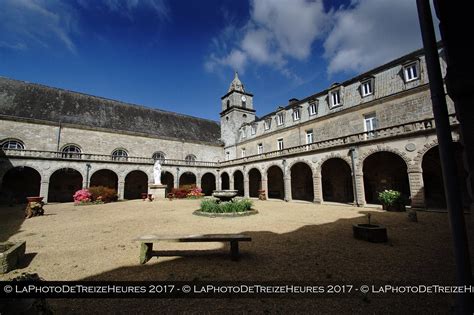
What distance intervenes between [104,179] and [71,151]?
163 inches

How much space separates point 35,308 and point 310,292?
133 inches

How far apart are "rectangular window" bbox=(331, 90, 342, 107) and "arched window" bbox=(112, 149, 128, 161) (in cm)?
2094

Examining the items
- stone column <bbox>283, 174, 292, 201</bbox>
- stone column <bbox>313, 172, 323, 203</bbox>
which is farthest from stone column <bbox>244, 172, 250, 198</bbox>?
stone column <bbox>313, 172, 323, 203</bbox>

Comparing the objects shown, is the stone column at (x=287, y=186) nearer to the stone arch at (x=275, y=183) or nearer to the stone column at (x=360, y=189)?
the stone arch at (x=275, y=183)

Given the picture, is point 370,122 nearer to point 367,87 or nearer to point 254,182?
point 367,87

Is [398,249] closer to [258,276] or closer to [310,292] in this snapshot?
[310,292]

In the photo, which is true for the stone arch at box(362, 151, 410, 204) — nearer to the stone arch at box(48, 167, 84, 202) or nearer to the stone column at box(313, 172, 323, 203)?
the stone column at box(313, 172, 323, 203)

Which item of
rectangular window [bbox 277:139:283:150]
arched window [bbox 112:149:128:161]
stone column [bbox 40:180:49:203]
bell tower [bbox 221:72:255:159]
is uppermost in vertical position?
bell tower [bbox 221:72:255:159]

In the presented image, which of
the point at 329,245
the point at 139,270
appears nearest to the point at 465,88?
the point at 329,245

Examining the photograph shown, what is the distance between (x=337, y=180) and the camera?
17.1 m

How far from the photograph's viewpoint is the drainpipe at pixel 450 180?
1683 millimetres

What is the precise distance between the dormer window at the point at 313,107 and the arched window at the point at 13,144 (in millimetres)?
26147

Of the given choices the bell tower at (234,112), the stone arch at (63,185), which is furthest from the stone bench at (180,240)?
the bell tower at (234,112)

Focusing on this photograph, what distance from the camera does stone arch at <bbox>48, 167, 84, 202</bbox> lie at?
64.0 ft
